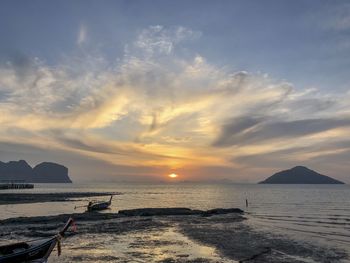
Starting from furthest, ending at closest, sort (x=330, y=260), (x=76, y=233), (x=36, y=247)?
(x=76, y=233) → (x=330, y=260) → (x=36, y=247)

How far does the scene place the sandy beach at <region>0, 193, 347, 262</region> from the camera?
2719 cm

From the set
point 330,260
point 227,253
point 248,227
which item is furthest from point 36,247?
point 248,227

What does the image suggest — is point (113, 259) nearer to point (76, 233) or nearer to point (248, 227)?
point (76, 233)

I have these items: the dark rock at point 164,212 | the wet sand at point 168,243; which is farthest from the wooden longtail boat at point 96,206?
the wet sand at point 168,243

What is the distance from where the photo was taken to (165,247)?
31.1 metres

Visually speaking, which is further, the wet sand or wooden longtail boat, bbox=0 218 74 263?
the wet sand

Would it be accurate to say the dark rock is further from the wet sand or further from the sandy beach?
the wet sand

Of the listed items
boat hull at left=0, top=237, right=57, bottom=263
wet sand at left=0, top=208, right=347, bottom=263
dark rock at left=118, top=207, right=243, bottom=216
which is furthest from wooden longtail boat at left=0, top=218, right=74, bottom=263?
dark rock at left=118, top=207, right=243, bottom=216

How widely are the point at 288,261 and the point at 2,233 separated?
28.3 meters

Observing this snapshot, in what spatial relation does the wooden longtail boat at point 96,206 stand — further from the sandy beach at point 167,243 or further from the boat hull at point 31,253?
the boat hull at point 31,253

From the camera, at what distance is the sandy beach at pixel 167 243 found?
27188 mm

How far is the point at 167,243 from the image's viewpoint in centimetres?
3322

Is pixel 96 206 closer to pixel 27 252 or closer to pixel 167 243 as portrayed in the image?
pixel 167 243

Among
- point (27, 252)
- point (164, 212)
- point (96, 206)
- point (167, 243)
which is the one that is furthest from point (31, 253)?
point (96, 206)
